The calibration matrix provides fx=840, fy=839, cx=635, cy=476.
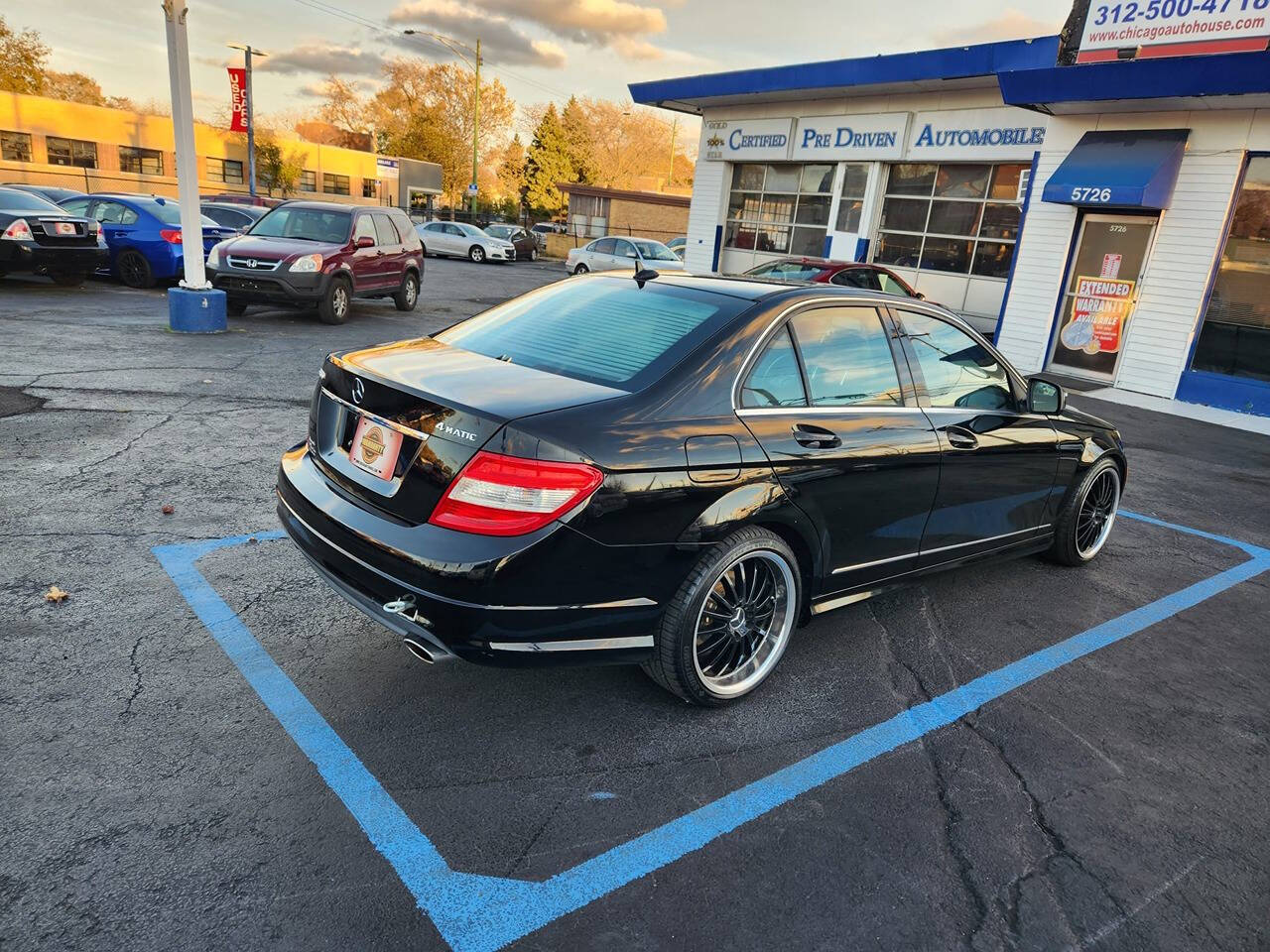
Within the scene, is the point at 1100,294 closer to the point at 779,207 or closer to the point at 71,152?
the point at 779,207

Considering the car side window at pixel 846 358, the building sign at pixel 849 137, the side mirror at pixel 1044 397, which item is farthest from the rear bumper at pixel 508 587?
the building sign at pixel 849 137

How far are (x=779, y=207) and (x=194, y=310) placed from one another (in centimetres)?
1431

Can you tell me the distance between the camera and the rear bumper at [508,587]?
266 centimetres

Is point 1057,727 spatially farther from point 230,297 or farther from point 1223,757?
point 230,297

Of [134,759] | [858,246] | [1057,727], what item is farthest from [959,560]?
[858,246]

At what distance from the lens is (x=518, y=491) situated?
8.73 feet

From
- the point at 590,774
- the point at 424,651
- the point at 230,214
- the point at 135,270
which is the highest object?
the point at 230,214

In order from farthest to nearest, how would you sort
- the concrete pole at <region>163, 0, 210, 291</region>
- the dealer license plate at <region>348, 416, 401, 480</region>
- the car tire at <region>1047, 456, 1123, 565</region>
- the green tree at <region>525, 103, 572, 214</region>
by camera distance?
the green tree at <region>525, 103, 572, 214</region>, the concrete pole at <region>163, 0, 210, 291</region>, the car tire at <region>1047, 456, 1123, 565</region>, the dealer license plate at <region>348, 416, 401, 480</region>

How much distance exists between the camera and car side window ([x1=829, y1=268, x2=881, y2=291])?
41.5 ft

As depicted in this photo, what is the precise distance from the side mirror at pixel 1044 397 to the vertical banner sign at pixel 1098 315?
1050cm

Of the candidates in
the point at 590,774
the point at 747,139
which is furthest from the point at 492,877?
the point at 747,139

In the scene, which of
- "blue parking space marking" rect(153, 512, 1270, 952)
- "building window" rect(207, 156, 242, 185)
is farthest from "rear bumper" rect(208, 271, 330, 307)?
"building window" rect(207, 156, 242, 185)

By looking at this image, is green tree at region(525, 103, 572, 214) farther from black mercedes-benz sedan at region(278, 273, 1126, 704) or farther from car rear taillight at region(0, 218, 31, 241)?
black mercedes-benz sedan at region(278, 273, 1126, 704)

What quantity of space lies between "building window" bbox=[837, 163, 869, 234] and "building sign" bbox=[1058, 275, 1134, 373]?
6013mm
